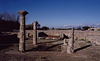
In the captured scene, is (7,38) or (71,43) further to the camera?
(7,38)

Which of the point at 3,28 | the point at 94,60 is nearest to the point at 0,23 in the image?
the point at 3,28

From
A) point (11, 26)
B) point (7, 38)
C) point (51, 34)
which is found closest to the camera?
point (7, 38)

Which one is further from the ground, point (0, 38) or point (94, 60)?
point (0, 38)

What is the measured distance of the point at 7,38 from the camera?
14.4 m

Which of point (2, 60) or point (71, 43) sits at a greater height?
point (71, 43)

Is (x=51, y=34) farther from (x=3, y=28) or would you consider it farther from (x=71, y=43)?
(x=3, y=28)

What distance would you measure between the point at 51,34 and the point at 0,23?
60.3ft

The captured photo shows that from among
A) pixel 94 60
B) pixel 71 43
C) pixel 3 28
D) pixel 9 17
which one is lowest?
pixel 94 60

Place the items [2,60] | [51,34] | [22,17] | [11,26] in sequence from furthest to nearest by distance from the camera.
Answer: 1. [11,26]
2. [51,34]
3. [22,17]
4. [2,60]

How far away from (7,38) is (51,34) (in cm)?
1089

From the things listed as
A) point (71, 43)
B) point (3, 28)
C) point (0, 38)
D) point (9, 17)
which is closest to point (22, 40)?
point (71, 43)

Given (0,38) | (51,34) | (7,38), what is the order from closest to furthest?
(0,38)
(7,38)
(51,34)

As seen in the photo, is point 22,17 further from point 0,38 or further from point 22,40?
point 0,38

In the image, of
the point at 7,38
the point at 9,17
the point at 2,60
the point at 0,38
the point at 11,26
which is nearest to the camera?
the point at 2,60
